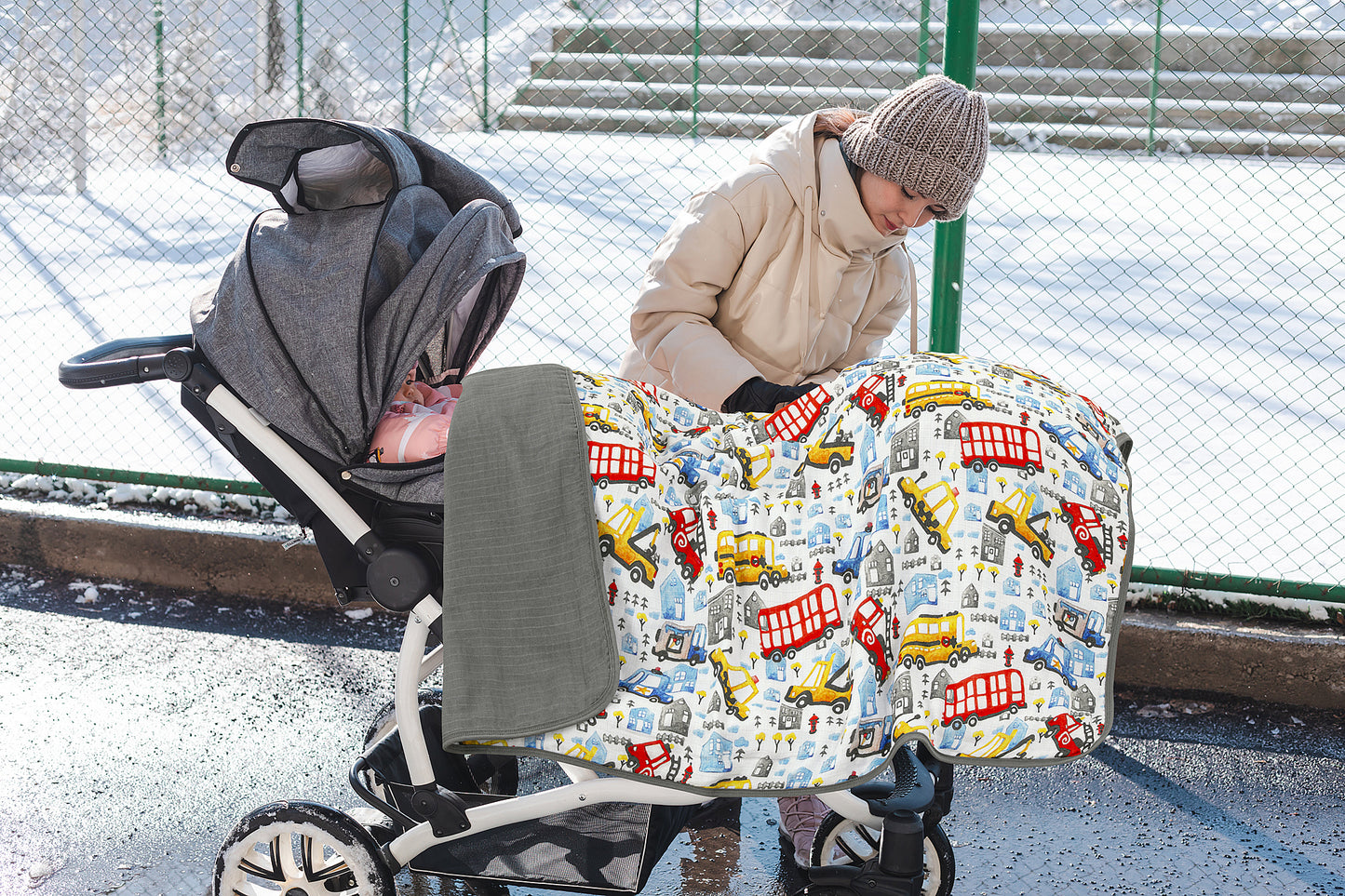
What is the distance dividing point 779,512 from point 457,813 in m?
0.80

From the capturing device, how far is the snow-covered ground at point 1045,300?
15.1 feet

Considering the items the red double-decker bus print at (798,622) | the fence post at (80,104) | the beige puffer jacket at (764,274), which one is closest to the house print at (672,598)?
the red double-decker bus print at (798,622)

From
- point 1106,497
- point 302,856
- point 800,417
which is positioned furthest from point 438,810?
point 1106,497

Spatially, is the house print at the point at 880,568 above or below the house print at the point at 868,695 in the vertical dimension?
Answer: above

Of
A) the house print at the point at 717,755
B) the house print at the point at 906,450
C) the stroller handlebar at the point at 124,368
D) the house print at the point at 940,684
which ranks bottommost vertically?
the house print at the point at 717,755

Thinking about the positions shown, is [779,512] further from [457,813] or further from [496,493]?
[457,813]

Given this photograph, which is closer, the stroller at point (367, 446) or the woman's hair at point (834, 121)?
the stroller at point (367, 446)

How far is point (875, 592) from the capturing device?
1765mm

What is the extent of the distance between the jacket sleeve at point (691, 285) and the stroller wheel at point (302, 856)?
45.3 inches

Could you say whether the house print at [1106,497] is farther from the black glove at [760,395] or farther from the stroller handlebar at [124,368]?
the stroller handlebar at [124,368]

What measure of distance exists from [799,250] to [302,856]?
1688 mm

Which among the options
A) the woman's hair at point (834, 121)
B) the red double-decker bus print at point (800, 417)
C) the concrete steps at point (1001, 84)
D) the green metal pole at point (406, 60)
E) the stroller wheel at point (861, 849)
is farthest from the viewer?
the green metal pole at point (406, 60)

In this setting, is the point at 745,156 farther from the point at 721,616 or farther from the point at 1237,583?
the point at 721,616

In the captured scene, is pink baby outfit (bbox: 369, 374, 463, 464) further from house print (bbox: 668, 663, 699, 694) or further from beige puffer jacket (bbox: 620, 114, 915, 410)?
beige puffer jacket (bbox: 620, 114, 915, 410)
